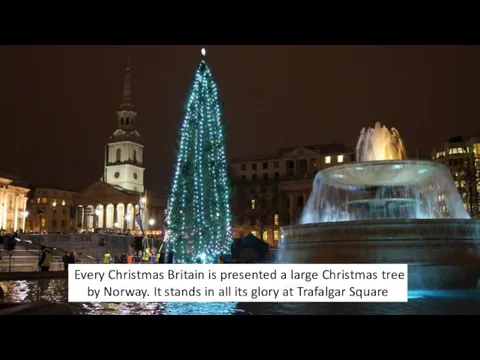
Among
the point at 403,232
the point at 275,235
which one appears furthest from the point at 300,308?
the point at 275,235

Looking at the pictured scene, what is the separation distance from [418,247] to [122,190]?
10353 cm

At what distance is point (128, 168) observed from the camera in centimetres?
12588

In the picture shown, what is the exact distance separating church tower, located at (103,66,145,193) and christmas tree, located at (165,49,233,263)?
326ft

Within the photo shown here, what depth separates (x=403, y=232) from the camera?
13633 millimetres

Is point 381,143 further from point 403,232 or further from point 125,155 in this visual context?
point 125,155

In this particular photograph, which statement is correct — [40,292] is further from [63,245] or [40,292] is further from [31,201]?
[31,201]

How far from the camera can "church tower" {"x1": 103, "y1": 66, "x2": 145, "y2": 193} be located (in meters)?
126

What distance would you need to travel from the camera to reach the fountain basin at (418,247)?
1320 centimetres

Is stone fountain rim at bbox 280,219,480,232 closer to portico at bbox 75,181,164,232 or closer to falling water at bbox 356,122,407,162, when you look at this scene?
falling water at bbox 356,122,407,162

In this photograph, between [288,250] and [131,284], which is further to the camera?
[288,250]
